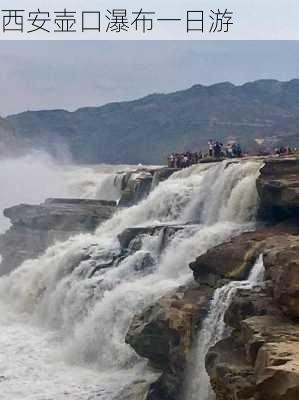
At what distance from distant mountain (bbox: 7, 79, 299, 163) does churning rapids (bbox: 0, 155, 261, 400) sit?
109492mm

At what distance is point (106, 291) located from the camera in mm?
19188

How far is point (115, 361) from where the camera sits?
17.2 m

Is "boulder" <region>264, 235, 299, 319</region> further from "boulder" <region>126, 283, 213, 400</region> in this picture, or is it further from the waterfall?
"boulder" <region>126, 283, 213, 400</region>


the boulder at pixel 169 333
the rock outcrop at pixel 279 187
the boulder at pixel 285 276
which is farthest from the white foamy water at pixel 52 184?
the boulder at pixel 285 276

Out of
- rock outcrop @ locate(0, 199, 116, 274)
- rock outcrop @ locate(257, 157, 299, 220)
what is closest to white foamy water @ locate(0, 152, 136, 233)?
rock outcrop @ locate(0, 199, 116, 274)

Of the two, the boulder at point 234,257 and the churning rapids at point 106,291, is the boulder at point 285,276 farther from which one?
the churning rapids at point 106,291

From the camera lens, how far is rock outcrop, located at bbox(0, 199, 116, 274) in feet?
94.0

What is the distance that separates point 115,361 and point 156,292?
2.17 meters

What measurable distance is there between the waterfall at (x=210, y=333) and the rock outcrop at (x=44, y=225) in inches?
577

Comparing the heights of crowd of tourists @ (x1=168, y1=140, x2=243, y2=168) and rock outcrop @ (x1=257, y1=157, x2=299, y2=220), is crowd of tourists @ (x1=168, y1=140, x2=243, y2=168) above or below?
above

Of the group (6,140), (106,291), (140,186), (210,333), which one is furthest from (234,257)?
(6,140)

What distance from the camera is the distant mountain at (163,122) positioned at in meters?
147

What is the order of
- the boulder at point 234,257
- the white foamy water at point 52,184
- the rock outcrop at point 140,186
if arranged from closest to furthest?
the boulder at point 234,257 < the rock outcrop at point 140,186 < the white foamy water at point 52,184

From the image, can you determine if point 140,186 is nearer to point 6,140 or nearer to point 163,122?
point 6,140
